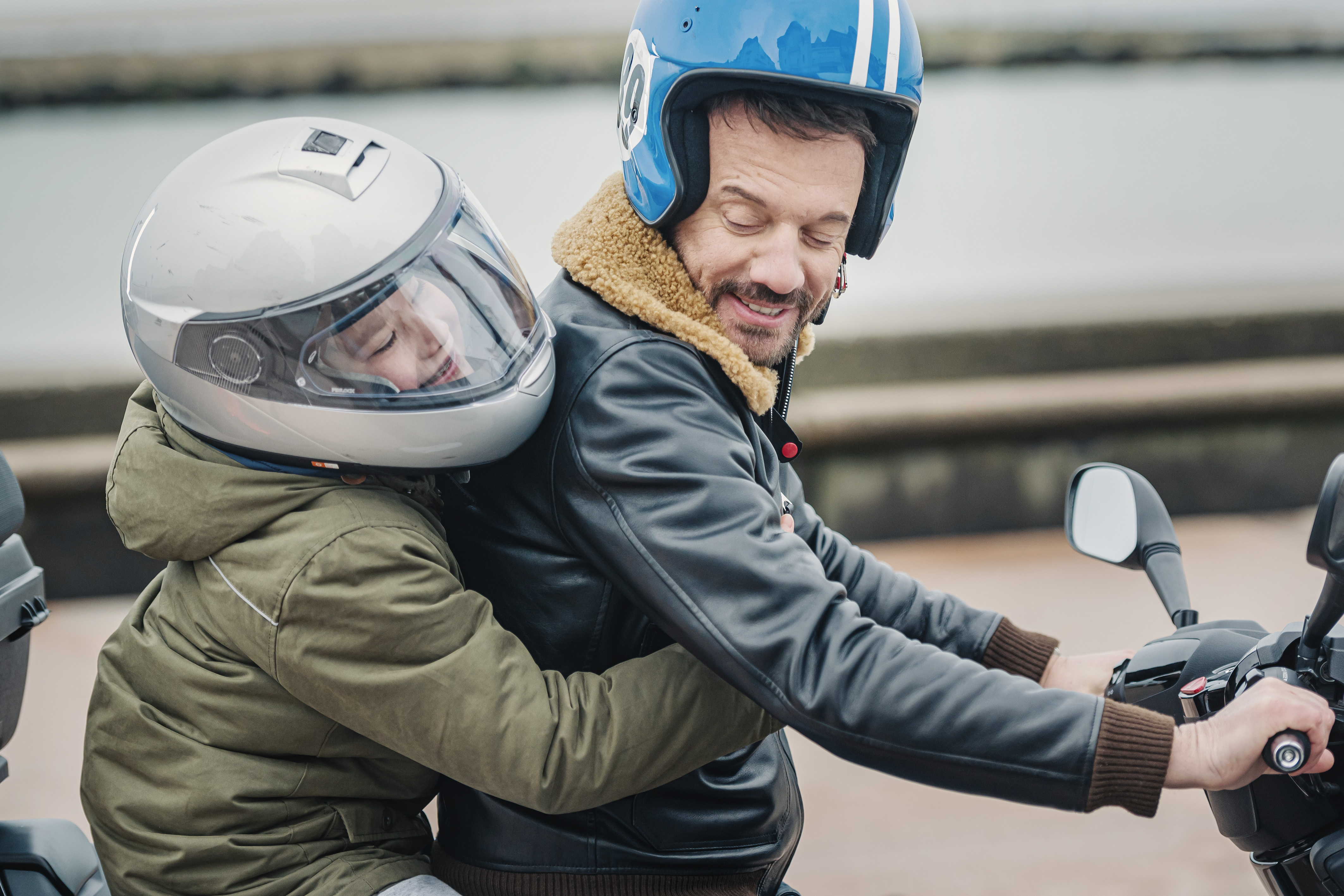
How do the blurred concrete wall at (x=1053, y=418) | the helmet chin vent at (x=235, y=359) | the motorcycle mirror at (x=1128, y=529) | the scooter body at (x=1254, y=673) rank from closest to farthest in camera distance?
the scooter body at (x=1254, y=673) < the helmet chin vent at (x=235, y=359) < the motorcycle mirror at (x=1128, y=529) < the blurred concrete wall at (x=1053, y=418)

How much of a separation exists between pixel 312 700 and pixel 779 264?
2.34 feet

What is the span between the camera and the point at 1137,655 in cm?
147

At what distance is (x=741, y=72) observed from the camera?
1353 millimetres

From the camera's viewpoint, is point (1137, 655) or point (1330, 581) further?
point (1137, 655)

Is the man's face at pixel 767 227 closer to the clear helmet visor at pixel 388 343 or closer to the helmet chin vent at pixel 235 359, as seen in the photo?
the clear helmet visor at pixel 388 343

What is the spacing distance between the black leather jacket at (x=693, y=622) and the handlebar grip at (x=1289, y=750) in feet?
0.52

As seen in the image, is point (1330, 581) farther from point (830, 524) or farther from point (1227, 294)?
point (1227, 294)

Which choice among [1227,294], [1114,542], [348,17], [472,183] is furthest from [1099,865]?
[348,17]

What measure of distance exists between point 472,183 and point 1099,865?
349 centimetres

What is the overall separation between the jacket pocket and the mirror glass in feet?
3.08

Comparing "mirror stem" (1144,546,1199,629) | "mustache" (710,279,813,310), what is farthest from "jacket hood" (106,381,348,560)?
"mirror stem" (1144,546,1199,629)

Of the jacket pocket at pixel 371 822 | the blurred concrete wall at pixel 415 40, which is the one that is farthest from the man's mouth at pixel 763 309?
the blurred concrete wall at pixel 415 40

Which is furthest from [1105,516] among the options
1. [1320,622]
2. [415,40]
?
[415,40]

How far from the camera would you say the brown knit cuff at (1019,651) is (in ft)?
5.47
